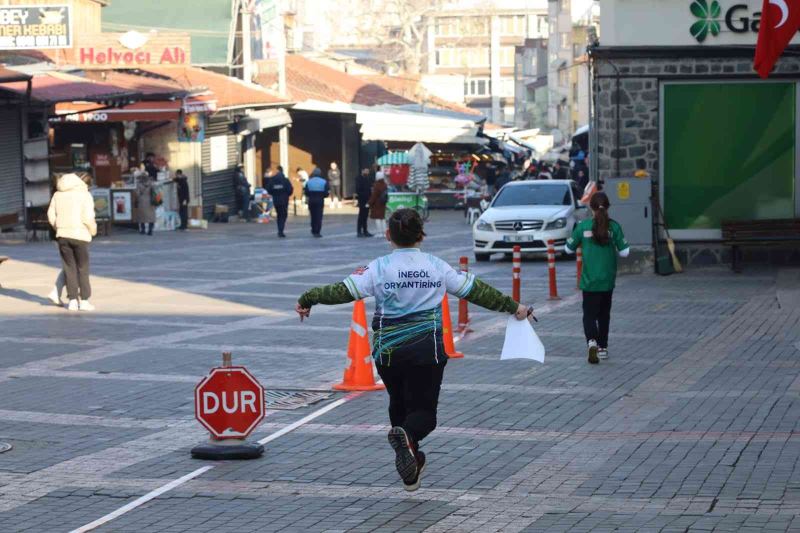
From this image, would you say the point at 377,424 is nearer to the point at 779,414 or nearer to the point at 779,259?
the point at 779,414

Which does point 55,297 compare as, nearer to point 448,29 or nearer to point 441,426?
point 441,426

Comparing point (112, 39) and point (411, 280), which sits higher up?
point (112, 39)

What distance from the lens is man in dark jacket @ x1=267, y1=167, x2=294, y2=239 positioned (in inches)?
1383

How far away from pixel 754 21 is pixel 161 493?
17.4 meters

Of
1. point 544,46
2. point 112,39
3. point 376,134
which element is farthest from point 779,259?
point 544,46

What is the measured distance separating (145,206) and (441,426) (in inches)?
1018

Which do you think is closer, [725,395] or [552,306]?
[725,395]

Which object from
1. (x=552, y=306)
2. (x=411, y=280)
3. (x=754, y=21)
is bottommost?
(x=552, y=306)

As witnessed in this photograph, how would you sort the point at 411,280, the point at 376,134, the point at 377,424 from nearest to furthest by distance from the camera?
the point at 411,280, the point at 377,424, the point at 376,134

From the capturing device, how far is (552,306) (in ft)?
63.0

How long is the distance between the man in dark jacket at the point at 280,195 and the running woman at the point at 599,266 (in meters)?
21.4

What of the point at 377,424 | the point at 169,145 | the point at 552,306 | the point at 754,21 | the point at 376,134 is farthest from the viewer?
the point at 376,134

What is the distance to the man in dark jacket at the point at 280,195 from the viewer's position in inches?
1383

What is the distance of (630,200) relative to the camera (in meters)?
23.4
